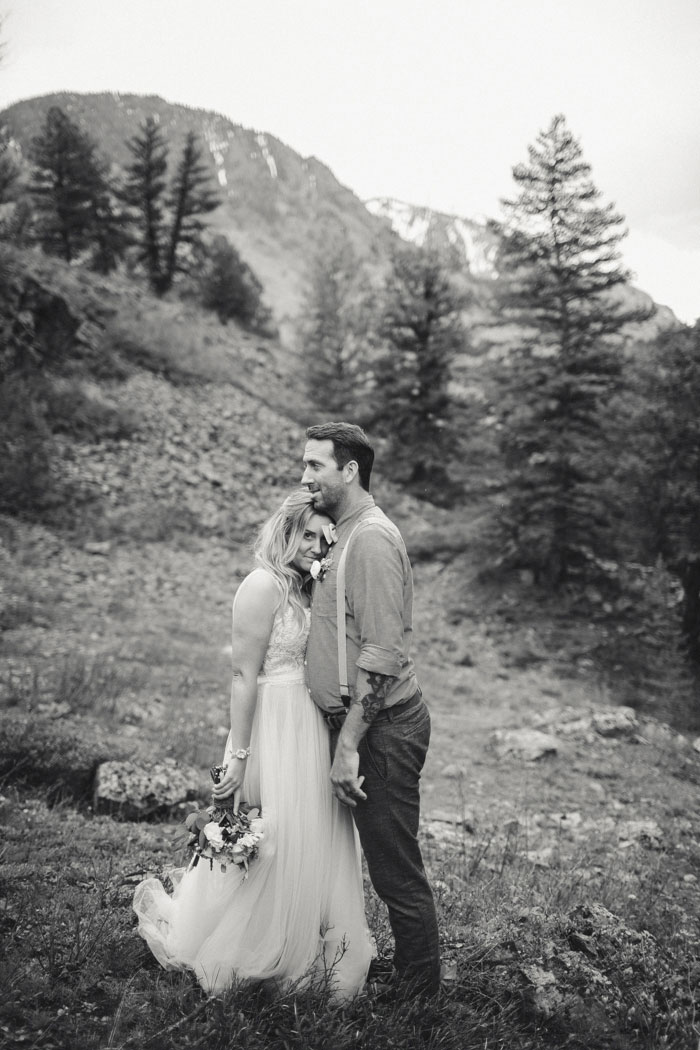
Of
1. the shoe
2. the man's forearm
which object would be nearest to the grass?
the shoe

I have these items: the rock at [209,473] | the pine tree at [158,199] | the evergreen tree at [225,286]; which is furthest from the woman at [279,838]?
the pine tree at [158,199]

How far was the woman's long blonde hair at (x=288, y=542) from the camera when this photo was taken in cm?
273

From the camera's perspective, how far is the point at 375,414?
18.6m

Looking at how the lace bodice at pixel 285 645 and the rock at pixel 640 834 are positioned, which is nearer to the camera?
the lace bodice at pixel 285 645

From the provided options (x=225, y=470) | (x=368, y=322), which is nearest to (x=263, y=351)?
(x=368, y=322)

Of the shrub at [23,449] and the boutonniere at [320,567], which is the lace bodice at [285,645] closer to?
the boutonniere at [320,567]

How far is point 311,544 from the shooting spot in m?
2.77

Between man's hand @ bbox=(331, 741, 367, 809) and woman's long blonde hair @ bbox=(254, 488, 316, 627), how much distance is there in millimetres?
567

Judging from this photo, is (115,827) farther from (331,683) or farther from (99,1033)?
(331,683)

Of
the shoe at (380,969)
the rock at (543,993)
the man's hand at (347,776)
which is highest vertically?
the man's hand at (347,776)

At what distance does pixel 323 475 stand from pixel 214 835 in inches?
58.7

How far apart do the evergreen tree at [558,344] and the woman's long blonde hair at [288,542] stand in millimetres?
8888

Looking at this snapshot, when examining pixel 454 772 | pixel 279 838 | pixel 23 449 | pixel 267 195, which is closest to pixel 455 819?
pixel 454 772

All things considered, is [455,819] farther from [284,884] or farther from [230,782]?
[230,782]
